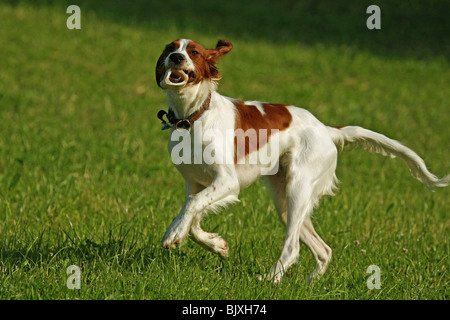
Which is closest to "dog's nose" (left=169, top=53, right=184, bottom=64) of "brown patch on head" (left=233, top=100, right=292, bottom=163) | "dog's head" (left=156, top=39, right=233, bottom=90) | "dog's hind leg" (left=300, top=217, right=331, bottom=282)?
"dog's head" (left=156, top=39, right=233, bottom=90)

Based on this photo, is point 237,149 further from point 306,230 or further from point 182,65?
point 306,230

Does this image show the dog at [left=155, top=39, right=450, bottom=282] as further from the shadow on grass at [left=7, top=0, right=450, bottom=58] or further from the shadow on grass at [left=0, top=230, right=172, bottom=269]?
the shadow on grass at [left=7, top=0, right=450, bottom=58]

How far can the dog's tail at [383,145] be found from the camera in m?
4.88

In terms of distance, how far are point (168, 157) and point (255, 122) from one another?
12.8ft

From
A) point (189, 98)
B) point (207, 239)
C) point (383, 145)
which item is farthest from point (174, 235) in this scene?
point (383, 145)

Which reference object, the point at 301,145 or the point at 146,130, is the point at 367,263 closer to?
the point at 301,145

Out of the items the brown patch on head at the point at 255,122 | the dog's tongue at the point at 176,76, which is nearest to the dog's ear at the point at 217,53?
the dog's tongue at the point at 176,76

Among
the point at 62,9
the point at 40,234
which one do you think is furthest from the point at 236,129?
the point at 62,9

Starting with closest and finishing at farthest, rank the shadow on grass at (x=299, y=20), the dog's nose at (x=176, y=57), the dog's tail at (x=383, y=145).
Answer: the dog's nose at (x=176, y=57) → the dog's tail at (x=383, y=145) → the shadow on grass at (x=299, y=20)

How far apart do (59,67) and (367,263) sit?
339 inches

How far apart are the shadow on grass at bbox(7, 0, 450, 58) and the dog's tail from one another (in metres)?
10.8

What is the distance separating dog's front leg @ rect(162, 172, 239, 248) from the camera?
13.1 feet

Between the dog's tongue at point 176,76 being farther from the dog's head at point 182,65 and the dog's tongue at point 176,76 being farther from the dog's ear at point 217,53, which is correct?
the dog's ear at point 217,53

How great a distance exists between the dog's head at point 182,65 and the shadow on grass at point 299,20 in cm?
1130
